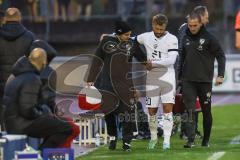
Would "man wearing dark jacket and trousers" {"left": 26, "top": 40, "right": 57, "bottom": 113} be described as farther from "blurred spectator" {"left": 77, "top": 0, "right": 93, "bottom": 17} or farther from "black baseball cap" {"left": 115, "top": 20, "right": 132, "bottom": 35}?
"blurred spectator" {"left": 77, "top": 0, "right": 93, "bottom": 17}

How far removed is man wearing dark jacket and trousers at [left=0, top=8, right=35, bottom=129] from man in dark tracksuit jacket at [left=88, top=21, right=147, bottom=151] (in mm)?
1262

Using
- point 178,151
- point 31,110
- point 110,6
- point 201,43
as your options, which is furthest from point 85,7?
point 31,110

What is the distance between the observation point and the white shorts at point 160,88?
14883 millimetres

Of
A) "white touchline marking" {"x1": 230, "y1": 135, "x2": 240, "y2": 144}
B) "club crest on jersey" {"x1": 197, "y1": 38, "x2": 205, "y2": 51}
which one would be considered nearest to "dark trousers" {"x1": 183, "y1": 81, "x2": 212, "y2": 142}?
"club crest on jersey" {"x1": 197, "y1": 38, "x2": 205, "y2": 51}

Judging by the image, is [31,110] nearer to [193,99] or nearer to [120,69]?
[120,69]

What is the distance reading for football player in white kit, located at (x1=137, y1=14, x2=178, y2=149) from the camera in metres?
14.8

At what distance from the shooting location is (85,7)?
28109 millimetres

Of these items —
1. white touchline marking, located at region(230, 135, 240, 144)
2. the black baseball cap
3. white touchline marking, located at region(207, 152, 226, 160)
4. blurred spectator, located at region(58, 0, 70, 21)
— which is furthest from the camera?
blurred spectator, located at region(58, 0, 70, 21)

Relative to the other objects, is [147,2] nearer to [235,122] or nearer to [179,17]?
[179,17]

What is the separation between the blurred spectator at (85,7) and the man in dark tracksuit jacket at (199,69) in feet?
42.5

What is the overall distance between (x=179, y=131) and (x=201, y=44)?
3.47 m

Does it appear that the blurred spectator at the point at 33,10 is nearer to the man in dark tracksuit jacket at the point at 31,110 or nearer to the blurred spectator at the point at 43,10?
the blurred spectator at the point at 43,10

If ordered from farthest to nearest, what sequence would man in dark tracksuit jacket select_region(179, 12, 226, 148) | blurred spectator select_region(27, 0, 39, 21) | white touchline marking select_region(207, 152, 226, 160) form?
blurred spectator select_region(27, 0, 39, 21)
man in dark tracksuit jacket select_region(179, 12, 226, 148)
white touchline marking select_region(207, 152, 226, 160)

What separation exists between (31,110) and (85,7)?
654 inches
